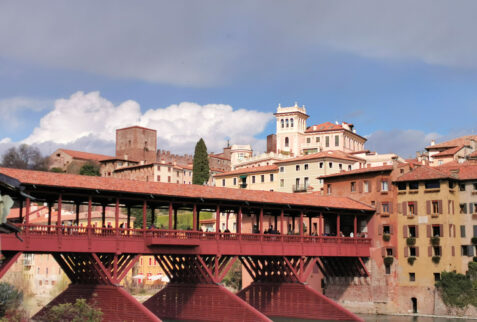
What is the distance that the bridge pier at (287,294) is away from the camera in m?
49.1

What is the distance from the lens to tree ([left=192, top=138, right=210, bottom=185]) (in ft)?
372

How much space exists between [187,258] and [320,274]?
744 inches

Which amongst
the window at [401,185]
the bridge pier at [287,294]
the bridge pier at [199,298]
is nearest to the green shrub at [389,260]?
the window at [401,185]

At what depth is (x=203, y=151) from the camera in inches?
4584

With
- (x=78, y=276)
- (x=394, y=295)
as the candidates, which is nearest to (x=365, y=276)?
(x=394, y=295)

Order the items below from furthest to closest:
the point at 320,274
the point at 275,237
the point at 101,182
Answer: the point at 320,274
the point at 275,237
the point at 101,182

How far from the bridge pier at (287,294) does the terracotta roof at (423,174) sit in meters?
10.0

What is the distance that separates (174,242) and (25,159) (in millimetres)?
107418

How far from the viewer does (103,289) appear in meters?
39.7

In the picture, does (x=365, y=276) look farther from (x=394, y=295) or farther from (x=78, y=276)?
(x=78, y=276)

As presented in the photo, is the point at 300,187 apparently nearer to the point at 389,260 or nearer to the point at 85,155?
the point at 389,260

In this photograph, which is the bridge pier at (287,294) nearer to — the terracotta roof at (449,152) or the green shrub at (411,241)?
the green shrub at (411,241)

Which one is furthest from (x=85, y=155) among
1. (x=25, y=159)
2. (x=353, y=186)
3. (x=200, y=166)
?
(x=353, y=186)

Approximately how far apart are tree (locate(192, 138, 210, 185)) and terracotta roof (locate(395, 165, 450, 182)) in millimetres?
60499
